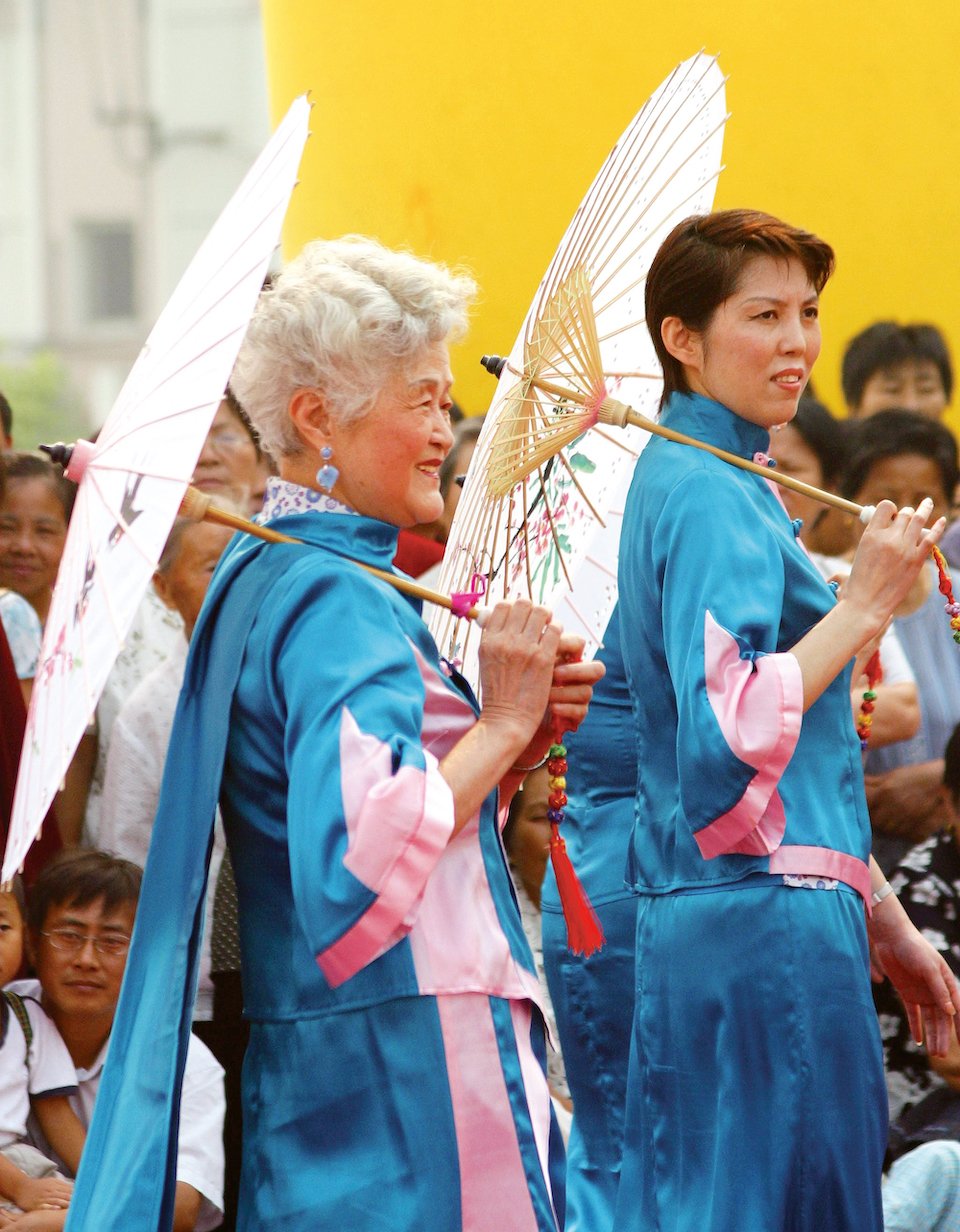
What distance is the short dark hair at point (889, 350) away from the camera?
17.4ft

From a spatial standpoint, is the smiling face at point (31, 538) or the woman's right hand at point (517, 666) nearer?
the woman's right hand at point (517, 666)

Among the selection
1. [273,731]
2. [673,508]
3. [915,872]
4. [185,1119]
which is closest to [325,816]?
[273,731]

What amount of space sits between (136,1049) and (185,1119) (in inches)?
54.3

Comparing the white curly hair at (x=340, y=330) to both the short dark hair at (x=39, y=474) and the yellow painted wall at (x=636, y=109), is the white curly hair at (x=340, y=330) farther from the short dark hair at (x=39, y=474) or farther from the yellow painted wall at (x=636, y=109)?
the yellow painted wall at (x=636, y=109)

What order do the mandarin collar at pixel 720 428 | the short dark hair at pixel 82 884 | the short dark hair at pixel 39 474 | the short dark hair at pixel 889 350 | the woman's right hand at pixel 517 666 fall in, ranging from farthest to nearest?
the short dark hair at pixel 889 350
the short dark hair at pixel 39 474
the short dark hair at pixel 82 884
the mandarin collar at pixel 720 428
the woman's right hand at pixel 517 666

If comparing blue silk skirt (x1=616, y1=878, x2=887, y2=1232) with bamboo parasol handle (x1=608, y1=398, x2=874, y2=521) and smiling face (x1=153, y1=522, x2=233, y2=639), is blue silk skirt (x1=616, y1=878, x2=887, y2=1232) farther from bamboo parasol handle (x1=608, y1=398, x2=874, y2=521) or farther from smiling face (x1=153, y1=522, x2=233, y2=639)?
smiling face (x1=153, y1=522, x2=233, y2=639)

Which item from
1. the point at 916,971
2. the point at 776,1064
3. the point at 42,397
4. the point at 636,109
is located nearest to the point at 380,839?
the point at 776,1064

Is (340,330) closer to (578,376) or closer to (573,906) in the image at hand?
(578,376)

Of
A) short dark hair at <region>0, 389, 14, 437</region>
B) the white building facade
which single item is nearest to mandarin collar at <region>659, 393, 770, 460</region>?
short dark hair at <region>0, 389, 14, 437</region>

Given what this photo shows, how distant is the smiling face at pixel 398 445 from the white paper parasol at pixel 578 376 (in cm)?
47

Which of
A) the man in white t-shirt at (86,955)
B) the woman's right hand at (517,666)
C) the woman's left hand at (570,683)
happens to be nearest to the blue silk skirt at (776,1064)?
the woman's left hand at (570,683)

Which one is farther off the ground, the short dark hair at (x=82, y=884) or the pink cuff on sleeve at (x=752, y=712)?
the pink cuff on sleeve at (x=752, y=712)

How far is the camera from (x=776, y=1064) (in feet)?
8.57

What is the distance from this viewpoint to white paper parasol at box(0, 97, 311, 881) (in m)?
2.09
